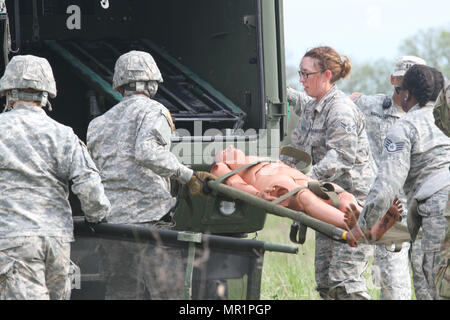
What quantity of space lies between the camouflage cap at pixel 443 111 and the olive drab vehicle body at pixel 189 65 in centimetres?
165

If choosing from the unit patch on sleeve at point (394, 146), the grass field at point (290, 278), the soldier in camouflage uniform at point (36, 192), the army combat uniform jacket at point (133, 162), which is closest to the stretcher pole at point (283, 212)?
the army combat uniform jacket at point (133, 162)

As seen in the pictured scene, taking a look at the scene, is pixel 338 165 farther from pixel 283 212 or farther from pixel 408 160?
pixel 408 160

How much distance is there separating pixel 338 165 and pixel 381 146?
1171mm

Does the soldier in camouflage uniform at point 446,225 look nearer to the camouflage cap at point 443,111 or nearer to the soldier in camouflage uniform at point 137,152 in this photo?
the camouflage cap at point 443,111

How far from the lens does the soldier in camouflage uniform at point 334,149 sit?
5.31m

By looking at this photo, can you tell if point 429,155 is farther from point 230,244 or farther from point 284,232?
point 284,232

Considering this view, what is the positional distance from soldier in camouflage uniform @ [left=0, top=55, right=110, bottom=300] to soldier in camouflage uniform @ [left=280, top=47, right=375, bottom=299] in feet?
5.00

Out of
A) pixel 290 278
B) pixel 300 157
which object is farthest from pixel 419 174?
pixel 290 278

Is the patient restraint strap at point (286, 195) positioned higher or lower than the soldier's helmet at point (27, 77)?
lower

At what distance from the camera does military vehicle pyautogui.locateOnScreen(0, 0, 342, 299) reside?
5.97m

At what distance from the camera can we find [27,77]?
172 inches

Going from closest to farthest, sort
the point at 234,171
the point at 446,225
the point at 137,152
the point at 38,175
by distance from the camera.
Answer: the point at 446,225
the point at 38,175
the point at 137,152
the point at 234,171

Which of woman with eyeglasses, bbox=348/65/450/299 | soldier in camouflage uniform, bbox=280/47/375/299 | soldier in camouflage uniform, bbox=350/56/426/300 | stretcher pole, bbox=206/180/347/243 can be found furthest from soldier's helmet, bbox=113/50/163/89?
soldier in camouflage uniform, bbox=350/56/426/300
